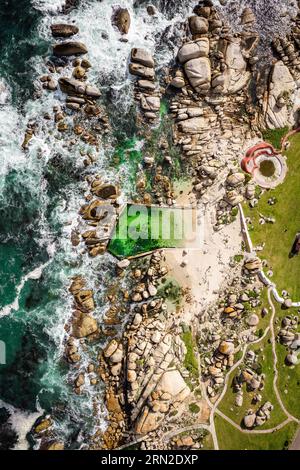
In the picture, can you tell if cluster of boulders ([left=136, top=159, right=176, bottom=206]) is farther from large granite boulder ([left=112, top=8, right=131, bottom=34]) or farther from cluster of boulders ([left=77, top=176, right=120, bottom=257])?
large granite boulder ([left=112, top=8, right=131, bottom=34])

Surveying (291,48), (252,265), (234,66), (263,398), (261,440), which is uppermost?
(291,48)

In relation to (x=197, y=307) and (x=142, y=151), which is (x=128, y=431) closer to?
(x=197, y=307)

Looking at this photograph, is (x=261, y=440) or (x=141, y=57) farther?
(x=261, y=440)

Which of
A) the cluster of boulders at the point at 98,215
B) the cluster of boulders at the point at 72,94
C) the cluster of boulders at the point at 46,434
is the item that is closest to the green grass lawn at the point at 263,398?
the cluster of boulders at the point at 46,434

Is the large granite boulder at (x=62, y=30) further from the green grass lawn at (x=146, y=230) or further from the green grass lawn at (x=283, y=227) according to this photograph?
the green grass lawn at (x=283, y=227)

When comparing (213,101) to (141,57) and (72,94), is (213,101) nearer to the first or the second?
(141,57)

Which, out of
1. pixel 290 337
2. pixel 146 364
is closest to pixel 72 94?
pixel 146 364
